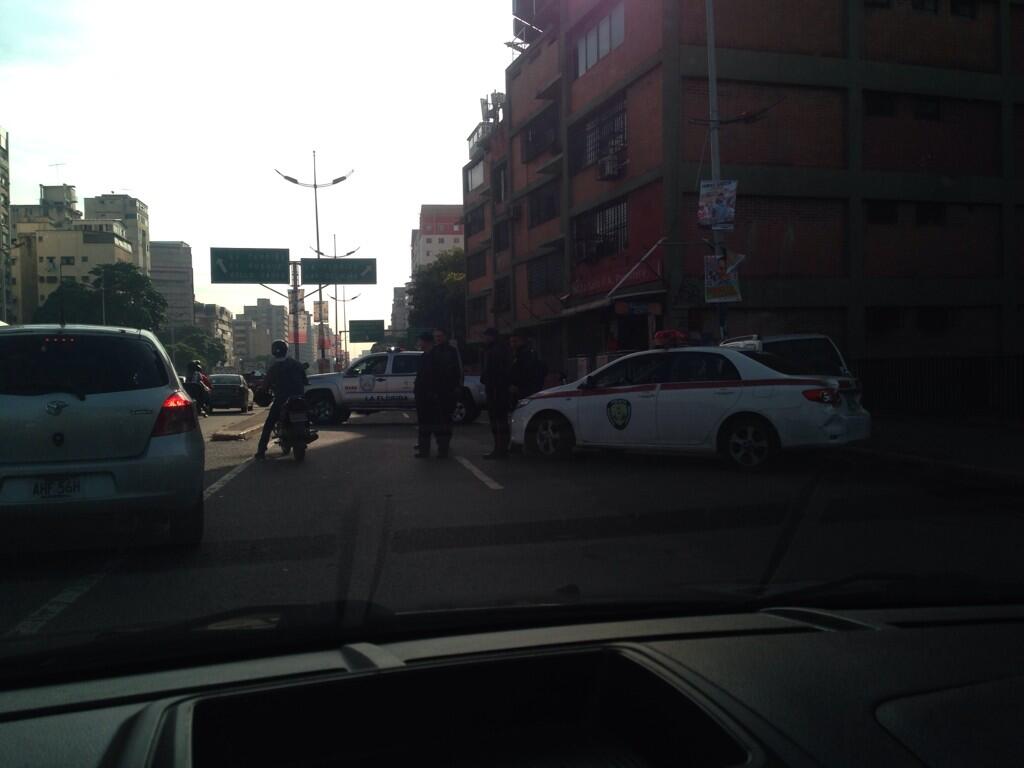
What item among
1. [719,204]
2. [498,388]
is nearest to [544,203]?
[719,204]

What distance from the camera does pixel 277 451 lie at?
14.8 meters

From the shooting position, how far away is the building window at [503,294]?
140 ft

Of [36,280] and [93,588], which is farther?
[36,280]

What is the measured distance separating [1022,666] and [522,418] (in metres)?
10.9

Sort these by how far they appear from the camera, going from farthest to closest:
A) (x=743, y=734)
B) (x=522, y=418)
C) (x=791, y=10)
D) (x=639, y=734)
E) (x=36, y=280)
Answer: (x=36, y=280) < (x=791, y=10) < (x=522, y=418) < (x=639, y=734) < (x=743, y=734)

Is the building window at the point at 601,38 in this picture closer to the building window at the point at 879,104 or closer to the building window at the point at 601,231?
the building window at the point at 601,231

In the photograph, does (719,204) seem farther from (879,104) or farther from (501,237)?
(501,237)

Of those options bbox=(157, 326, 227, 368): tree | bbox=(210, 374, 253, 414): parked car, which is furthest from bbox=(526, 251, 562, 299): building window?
bbox=(157, 326, 227, 368): tree

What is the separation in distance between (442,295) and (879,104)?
4406cm

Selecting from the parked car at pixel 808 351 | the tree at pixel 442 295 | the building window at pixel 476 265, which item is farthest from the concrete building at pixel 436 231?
the parked car at pixel 808 351

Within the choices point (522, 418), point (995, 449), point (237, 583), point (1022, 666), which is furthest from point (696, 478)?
point (1022, 666)

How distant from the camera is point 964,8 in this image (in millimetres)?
26656

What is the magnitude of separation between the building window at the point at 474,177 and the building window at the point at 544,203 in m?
14.1

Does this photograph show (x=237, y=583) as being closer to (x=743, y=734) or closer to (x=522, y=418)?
(x=743, y=734)
